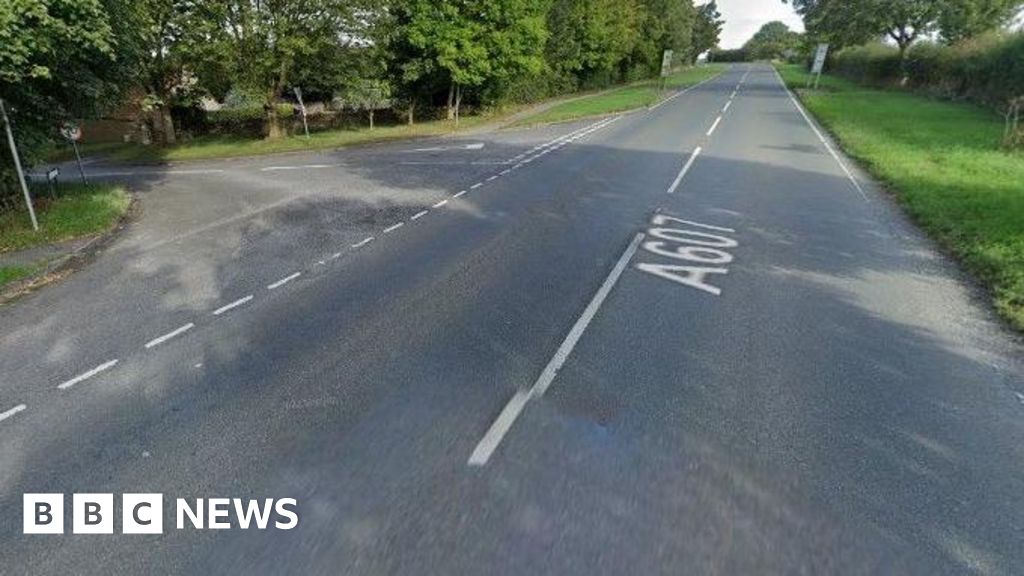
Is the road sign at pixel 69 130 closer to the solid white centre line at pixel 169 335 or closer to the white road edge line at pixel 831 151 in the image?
the solid white centre line at pixel 169 335

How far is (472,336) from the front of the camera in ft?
18.7

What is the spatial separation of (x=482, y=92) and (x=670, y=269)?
2523cm

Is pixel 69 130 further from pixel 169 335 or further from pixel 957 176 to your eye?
pixel 957 176

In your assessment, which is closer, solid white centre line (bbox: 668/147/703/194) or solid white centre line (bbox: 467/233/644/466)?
solid white centre line (bbox: 467/233/644/466)

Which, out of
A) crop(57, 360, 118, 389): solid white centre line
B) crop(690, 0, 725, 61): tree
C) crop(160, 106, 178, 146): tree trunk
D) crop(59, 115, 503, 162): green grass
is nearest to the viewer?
crop(57, 360, 118, 389): solid white centre line

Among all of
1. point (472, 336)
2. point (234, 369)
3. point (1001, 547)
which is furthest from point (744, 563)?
point (234, 369)

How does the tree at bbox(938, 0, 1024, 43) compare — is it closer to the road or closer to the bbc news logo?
the road

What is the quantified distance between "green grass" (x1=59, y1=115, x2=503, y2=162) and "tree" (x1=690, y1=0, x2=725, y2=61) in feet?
236

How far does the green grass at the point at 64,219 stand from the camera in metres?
9.61

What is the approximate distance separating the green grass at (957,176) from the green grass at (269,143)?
1675 centimetres

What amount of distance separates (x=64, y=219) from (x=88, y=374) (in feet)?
24.5

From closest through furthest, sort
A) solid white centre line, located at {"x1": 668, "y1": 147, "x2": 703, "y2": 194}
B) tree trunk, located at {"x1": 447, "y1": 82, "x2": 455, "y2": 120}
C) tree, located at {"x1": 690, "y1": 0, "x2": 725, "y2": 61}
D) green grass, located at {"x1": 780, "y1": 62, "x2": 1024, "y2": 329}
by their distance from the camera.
A: green grass, located at {"x1": 780, "y1": 62, "x2": 1024, "y2": 329}, solid white centre line, located at {"x1": 668, "y1": 147, "x2": 703, "y2": 194}, tree trunk, located at {"x1": 447, "y1": 82, "x2": 455, "y2": 120}, tree, located at {"x1": 690, "y1": 0, "x2": 725, "y2": 61}

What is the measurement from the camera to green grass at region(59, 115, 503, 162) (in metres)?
22.5

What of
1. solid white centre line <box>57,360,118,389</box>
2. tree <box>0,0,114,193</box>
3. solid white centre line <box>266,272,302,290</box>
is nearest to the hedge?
solid white centre line <box>266,272,302,290</box>
